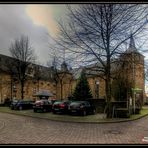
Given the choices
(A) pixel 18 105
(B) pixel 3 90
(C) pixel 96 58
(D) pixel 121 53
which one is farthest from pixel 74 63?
(B) pixel 3 90

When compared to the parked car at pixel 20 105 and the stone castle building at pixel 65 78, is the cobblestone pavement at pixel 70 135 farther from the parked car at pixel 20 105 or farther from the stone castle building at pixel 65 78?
the parked car at pixel 20 105

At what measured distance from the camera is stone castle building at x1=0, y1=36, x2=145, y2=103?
21500 millimetres

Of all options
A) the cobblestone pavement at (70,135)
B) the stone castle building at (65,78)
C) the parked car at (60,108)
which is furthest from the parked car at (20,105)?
the cobblestone pavement at (70,135)

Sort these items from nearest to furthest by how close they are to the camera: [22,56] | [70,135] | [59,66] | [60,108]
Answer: [70,135]
[60,108]
[59,66]
[22,56]

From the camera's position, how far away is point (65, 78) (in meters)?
46.8

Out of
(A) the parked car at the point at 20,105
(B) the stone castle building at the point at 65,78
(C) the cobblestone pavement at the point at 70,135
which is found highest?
(B) the stone castle building at the point at 65,78

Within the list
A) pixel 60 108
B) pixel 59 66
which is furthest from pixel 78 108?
pixel 59 66

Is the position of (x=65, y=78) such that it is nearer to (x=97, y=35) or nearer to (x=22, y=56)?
(x=22, y=56)

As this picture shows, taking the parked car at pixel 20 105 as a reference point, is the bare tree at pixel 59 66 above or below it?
above

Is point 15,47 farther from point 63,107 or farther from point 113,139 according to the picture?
point 113,139

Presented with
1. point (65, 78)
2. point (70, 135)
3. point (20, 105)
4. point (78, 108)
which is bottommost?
point (70, 135)

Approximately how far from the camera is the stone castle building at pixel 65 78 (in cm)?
2150

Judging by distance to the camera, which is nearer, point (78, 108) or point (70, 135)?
point (70, 135)

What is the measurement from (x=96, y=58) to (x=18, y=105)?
16617 millimetres
